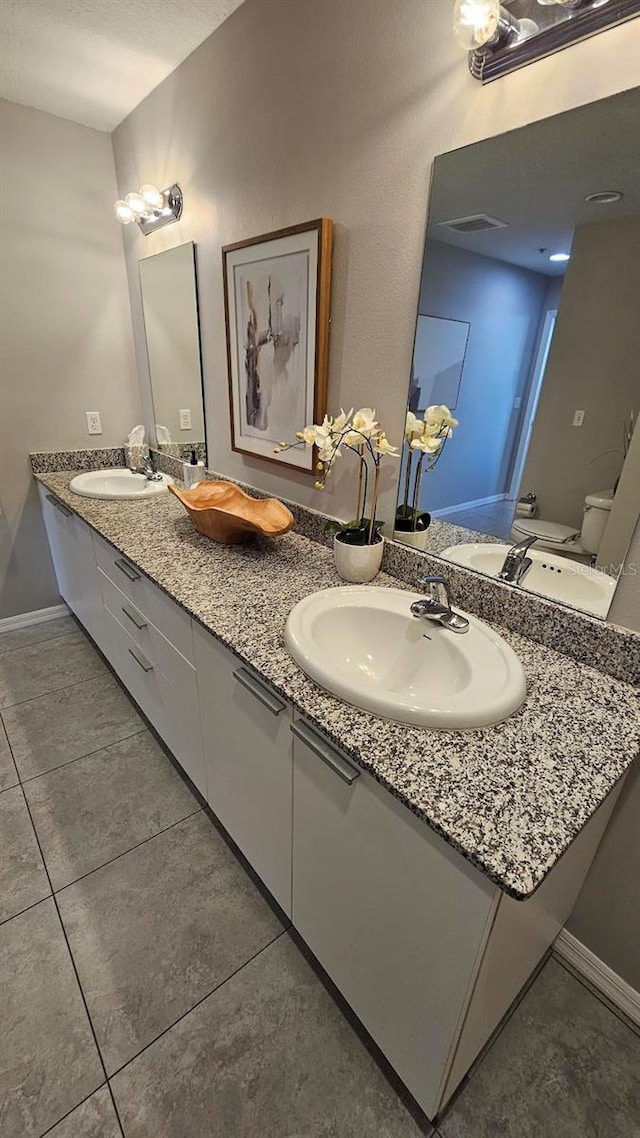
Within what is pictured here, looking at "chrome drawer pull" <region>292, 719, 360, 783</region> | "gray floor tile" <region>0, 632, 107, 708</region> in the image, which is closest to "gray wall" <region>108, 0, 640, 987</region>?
"chrome drawer pull" <region>292, 719, 360, 783</region>

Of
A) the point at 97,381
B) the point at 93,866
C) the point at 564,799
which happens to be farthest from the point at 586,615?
the point at 97,381

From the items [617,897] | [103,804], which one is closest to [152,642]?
[103,804]

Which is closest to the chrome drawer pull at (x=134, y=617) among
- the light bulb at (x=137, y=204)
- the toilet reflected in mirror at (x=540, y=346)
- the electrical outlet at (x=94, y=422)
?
the toilet reflected in mirror at (x=540, y=346)

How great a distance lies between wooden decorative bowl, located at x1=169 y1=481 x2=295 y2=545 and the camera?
150cm

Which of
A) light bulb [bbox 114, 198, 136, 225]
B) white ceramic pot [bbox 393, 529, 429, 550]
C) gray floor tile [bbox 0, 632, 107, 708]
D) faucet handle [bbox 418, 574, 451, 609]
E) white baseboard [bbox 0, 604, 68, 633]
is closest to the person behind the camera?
faucet handle [bbox 418, 574, 451, 609]

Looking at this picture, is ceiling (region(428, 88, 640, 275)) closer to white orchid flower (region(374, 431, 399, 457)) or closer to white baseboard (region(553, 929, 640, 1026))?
white orchid flower (region(374, 431, 399, 457))

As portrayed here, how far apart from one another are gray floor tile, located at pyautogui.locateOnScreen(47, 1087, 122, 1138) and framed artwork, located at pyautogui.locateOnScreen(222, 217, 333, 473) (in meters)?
1.63

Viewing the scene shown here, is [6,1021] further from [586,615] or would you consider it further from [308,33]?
[308,33]

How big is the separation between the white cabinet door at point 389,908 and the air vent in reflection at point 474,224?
1116 millimetres

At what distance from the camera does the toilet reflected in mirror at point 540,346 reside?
86 centimetres

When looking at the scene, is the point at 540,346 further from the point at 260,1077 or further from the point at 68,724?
the point at 68,724

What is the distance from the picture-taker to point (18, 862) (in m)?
1.43

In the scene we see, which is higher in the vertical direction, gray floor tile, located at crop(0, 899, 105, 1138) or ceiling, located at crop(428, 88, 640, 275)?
ceiling, located at crop(428, 88, 640, 275)

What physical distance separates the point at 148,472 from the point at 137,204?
1.14m
